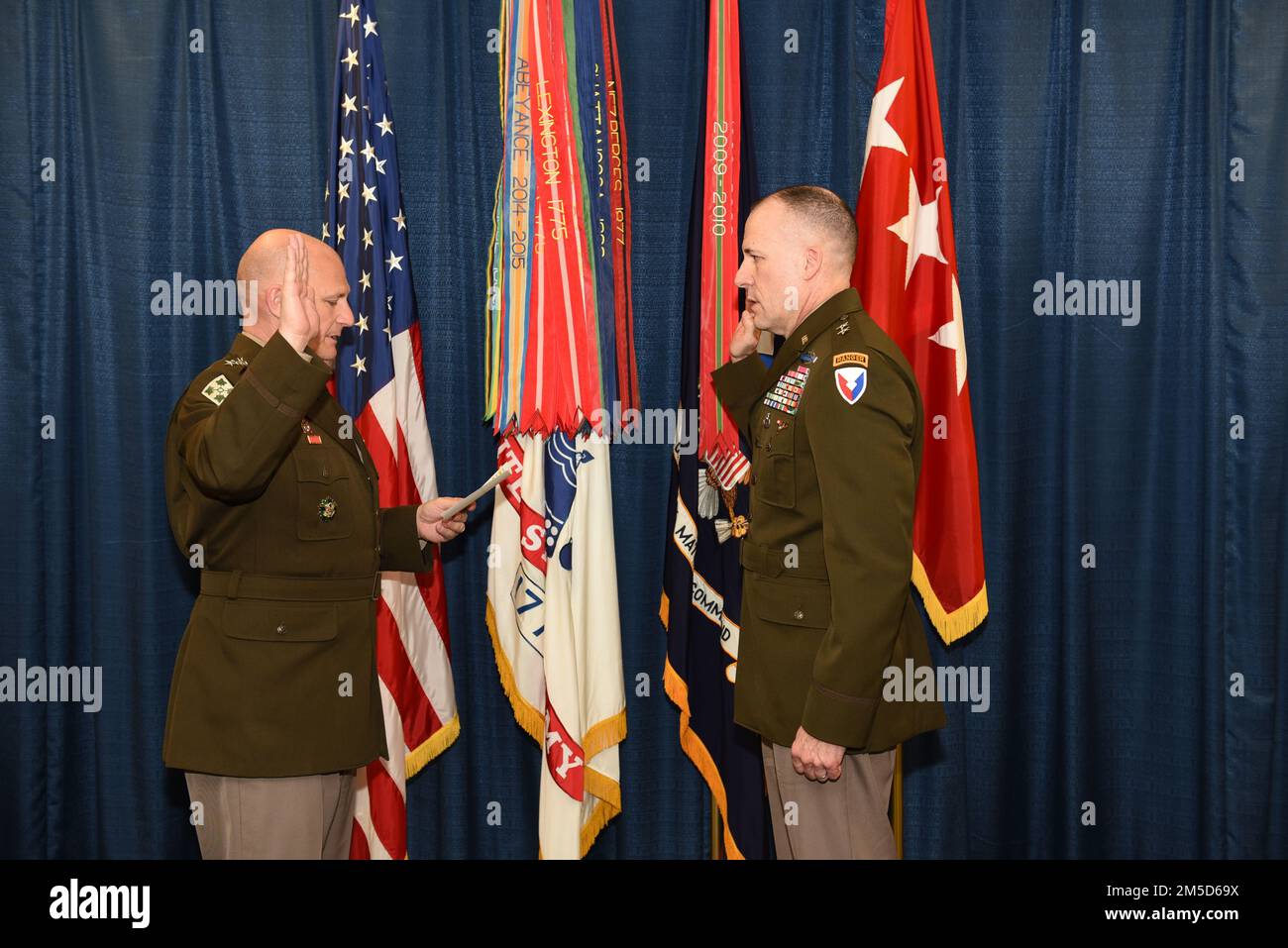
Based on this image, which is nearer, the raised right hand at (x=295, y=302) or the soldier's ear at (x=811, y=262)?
the raised right hand at (x=295, y=302)

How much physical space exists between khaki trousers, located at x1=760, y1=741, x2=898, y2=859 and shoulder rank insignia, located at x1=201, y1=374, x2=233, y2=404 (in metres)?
1.33

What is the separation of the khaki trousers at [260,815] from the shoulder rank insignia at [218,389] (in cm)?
75

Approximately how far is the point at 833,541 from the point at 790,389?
40cm

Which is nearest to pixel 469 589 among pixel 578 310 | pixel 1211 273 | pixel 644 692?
pixel 644 692

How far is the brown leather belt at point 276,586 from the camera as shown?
2.15 m

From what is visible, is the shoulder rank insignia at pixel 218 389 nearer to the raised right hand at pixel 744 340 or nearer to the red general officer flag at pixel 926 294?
the raised right hand at pixel 744 340

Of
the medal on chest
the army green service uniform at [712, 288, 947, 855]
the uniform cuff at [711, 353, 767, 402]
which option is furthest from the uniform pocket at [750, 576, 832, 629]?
the uniform cuff at [711, 353, 767, 402]

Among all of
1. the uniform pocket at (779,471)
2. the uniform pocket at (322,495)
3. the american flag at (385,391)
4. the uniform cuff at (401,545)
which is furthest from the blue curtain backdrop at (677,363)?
the uniform pocket at (779,471)

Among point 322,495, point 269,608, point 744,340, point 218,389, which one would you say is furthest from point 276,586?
point 744,340

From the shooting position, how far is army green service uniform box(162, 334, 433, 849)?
2.12m

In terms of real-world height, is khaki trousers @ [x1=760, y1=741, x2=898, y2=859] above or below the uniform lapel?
below

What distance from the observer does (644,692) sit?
355cm

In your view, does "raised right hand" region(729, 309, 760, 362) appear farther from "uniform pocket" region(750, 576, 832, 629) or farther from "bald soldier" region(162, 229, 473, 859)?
"bald soldier" region(162, 229, 473, 859)
